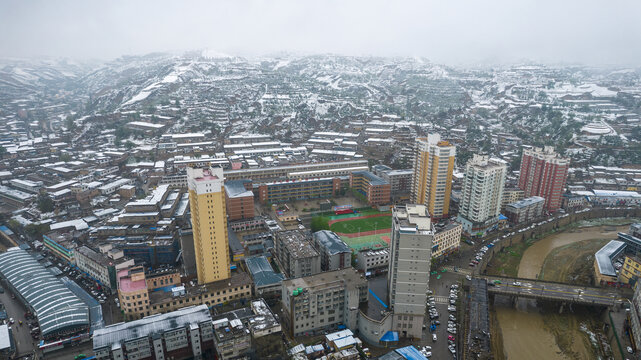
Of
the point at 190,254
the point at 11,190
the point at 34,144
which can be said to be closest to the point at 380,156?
the point at 190,254

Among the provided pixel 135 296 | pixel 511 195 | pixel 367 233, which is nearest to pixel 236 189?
pixel 367 233

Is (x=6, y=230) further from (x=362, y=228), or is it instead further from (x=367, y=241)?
(x=367, y=241)

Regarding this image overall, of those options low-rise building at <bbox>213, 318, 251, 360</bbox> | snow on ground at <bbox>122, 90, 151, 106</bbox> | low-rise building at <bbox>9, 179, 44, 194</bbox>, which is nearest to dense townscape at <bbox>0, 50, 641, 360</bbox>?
low-rise building at <bbox>213, 318, 251, 360</bbox>

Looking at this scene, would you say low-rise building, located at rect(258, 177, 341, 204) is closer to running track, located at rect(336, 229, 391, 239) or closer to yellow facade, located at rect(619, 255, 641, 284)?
running track, located at rect(336, 229, 391, 239)

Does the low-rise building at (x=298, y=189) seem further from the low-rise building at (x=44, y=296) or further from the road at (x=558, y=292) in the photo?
the road at (x=558, y=292)

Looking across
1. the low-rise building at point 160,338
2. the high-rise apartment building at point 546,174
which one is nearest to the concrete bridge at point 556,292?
the high-rise apartment building at point 546,174

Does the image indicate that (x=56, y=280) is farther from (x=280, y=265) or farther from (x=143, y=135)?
(x=143, y=135)
